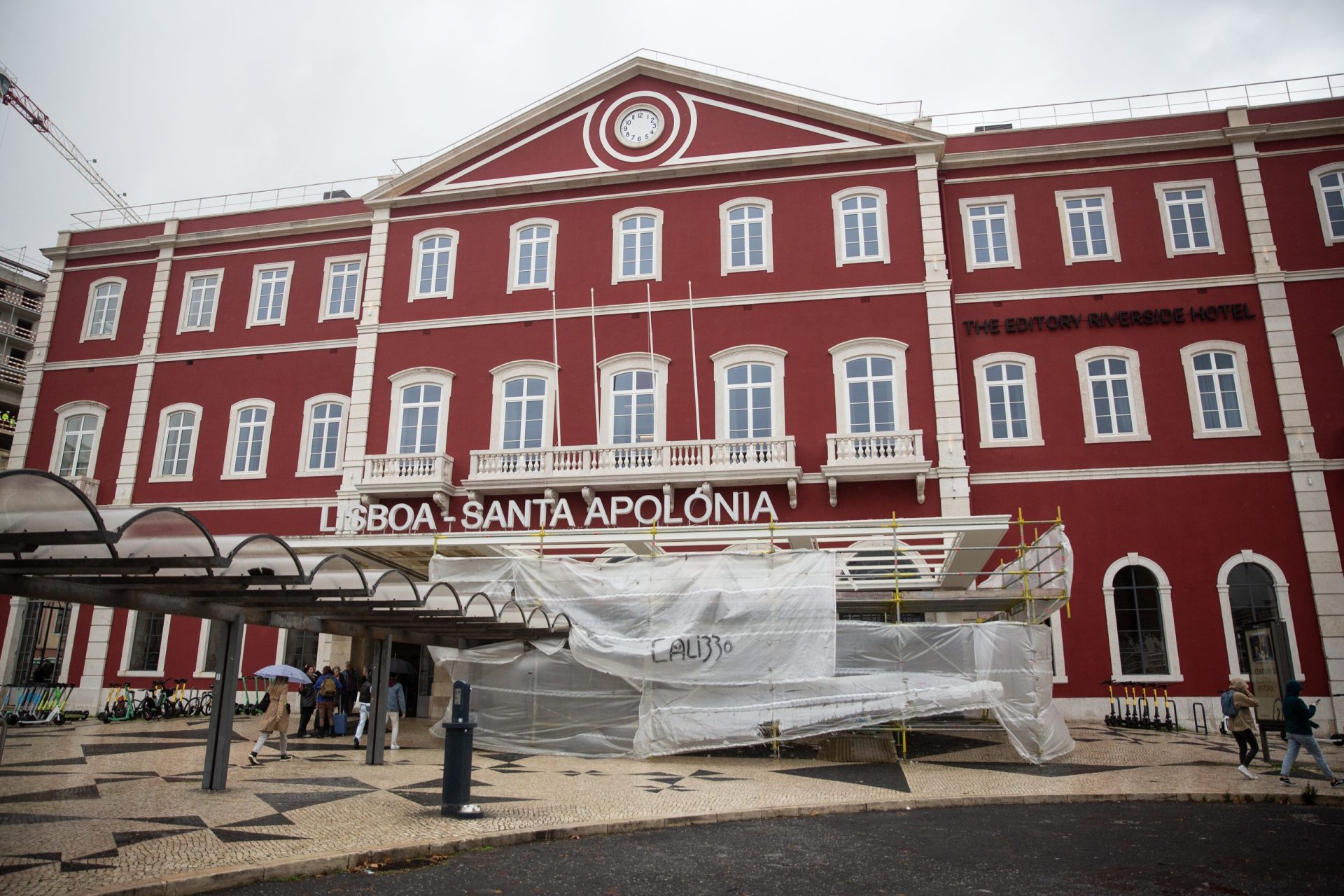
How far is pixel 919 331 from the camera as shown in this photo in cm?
2195

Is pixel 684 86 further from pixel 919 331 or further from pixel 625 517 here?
pixel 625 517

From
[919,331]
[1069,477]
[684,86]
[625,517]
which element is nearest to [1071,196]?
[919,331]

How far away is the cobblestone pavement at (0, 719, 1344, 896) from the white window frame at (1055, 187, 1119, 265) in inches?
446

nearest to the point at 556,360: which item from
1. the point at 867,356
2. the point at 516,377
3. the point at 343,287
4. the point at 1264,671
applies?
the point at 516,377

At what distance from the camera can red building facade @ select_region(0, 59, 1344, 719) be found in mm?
20625

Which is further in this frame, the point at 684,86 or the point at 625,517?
the point at 684,86

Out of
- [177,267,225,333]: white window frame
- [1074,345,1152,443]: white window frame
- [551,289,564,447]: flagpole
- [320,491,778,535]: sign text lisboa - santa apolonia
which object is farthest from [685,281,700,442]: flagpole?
[177,267,225,333]: white window frame

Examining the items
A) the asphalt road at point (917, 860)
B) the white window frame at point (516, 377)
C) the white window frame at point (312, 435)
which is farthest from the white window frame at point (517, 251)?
the asphalt road at point (917, 860)

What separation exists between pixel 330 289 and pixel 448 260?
13.2 ft

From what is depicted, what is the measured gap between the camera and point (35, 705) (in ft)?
70.8

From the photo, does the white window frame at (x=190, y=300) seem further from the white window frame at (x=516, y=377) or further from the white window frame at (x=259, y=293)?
the white window frame at (x=516, y=377)

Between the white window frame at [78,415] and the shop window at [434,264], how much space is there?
34.1ft

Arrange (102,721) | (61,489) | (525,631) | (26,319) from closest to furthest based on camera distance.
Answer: (61,489)
(525,631)
(102,721)
(26,319)

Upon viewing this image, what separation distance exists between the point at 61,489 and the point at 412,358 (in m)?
17.5
